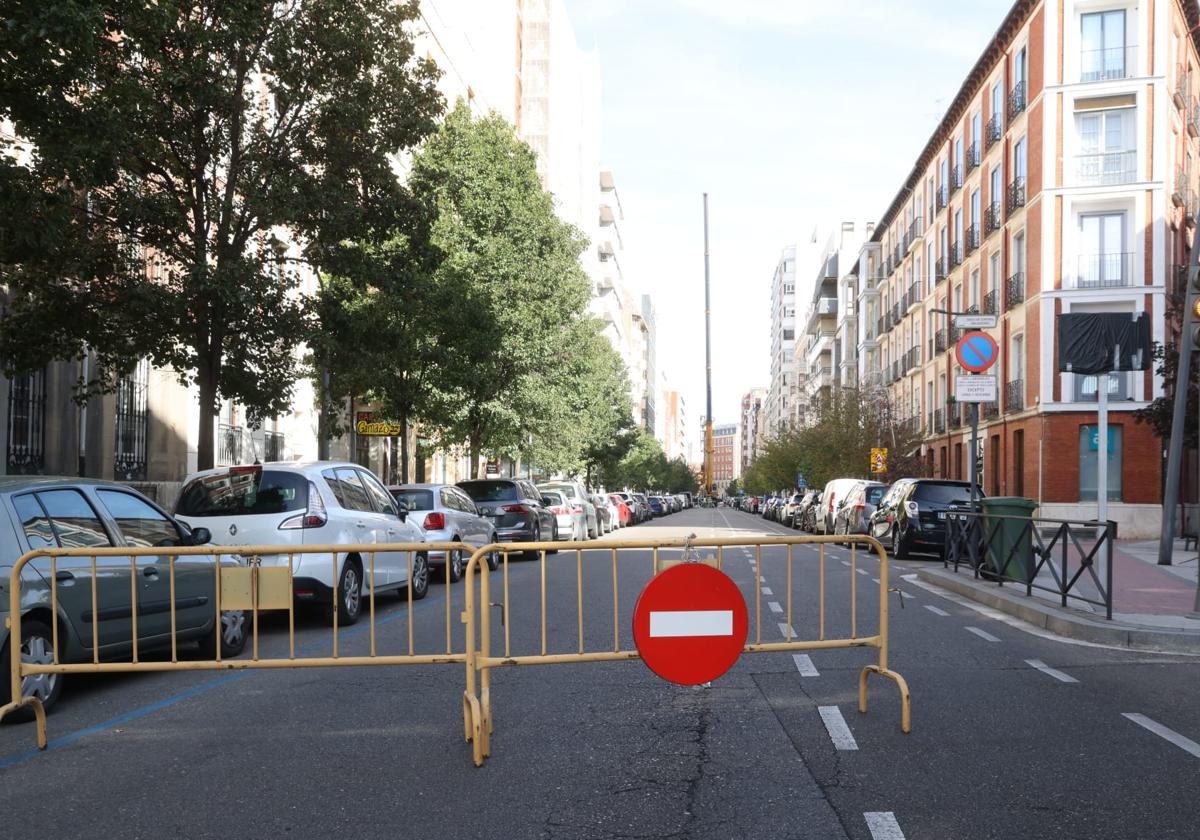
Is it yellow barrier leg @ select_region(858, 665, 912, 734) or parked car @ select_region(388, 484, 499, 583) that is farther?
parked car @ select_region(388, 484, 499, 583)

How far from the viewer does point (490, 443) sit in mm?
33469

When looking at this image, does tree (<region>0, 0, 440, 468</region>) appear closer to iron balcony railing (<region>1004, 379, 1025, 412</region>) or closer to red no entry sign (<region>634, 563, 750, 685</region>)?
Result: red no entry sign (<region>634, 563, 750, 685</region>)

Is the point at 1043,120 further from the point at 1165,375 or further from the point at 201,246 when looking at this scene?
the point at 201,246

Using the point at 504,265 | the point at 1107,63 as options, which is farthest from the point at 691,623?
the point at 1107,63

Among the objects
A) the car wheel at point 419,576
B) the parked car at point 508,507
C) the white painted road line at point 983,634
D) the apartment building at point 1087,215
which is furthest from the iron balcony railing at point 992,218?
the white painted road line at point 983,634

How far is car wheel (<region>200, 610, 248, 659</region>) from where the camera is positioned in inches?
366

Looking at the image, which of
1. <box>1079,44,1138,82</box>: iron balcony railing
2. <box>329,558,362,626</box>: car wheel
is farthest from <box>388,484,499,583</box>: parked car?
<box>1079,44,1138,82</box>: iron balcony railing

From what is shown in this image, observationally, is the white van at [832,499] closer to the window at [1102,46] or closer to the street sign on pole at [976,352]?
the window at [1102,46]

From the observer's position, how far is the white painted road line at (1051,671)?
838 centimetres

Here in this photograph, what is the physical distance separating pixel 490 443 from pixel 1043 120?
62.0ft

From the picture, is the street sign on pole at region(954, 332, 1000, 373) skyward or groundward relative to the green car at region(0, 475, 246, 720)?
skyward

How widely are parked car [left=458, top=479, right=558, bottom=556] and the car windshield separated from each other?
4145 mm

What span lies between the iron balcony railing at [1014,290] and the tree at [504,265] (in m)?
14.0

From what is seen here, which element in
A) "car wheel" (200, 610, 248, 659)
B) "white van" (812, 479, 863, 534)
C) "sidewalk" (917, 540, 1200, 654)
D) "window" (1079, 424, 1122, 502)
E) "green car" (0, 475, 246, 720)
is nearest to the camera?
"green car" (0, 475, 246, 720)
